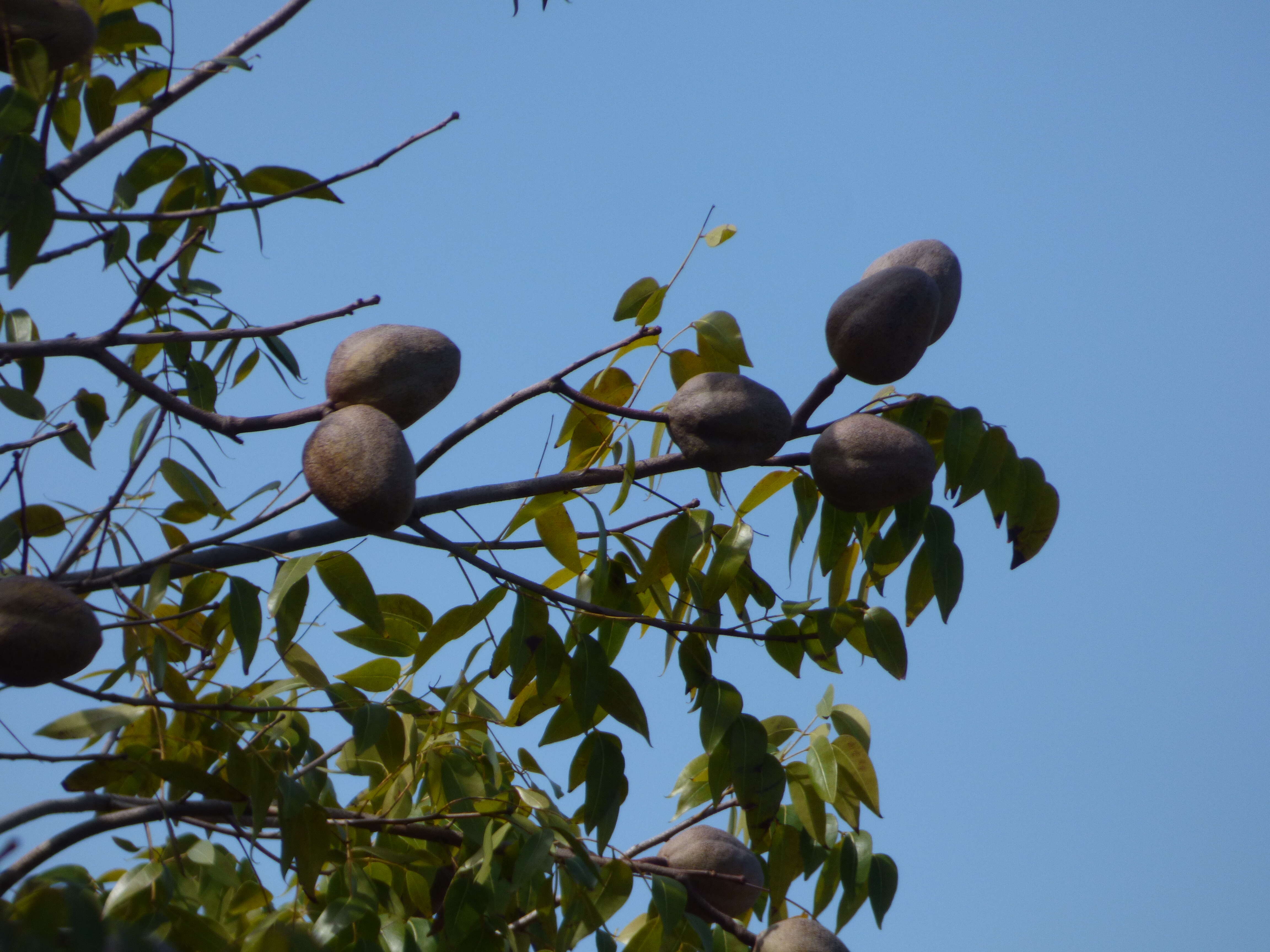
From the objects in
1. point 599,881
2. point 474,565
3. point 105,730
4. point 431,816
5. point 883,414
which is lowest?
point 599,881

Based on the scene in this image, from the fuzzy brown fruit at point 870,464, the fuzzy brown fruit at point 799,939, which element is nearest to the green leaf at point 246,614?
the fuzzy brown fruit at point 870,464

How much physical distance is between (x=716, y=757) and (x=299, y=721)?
0.91m

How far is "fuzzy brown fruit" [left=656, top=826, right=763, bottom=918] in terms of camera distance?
9.25 feet

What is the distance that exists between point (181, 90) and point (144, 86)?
176mm

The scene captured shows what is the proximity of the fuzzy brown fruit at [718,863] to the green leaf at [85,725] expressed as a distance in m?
1.29

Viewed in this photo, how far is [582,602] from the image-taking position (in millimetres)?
2143

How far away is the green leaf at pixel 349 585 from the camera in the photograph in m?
2.09

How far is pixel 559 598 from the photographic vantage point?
6.82 feet

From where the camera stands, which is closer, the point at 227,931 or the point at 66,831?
the point at 66,831

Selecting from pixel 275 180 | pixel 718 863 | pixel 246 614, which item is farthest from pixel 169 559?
pixel 718 863

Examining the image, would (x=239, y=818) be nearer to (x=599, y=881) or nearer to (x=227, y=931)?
(x=227, y=931)

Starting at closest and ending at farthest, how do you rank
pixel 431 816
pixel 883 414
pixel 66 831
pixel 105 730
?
1. pixel 66 831
2. pixel 105 730
3. pixel 431 816
4. pixel 883 414

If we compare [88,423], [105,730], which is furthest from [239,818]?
[88,423]

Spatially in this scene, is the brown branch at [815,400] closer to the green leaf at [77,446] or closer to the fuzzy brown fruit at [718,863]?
the fuzzy brown fruit at [718,863]
